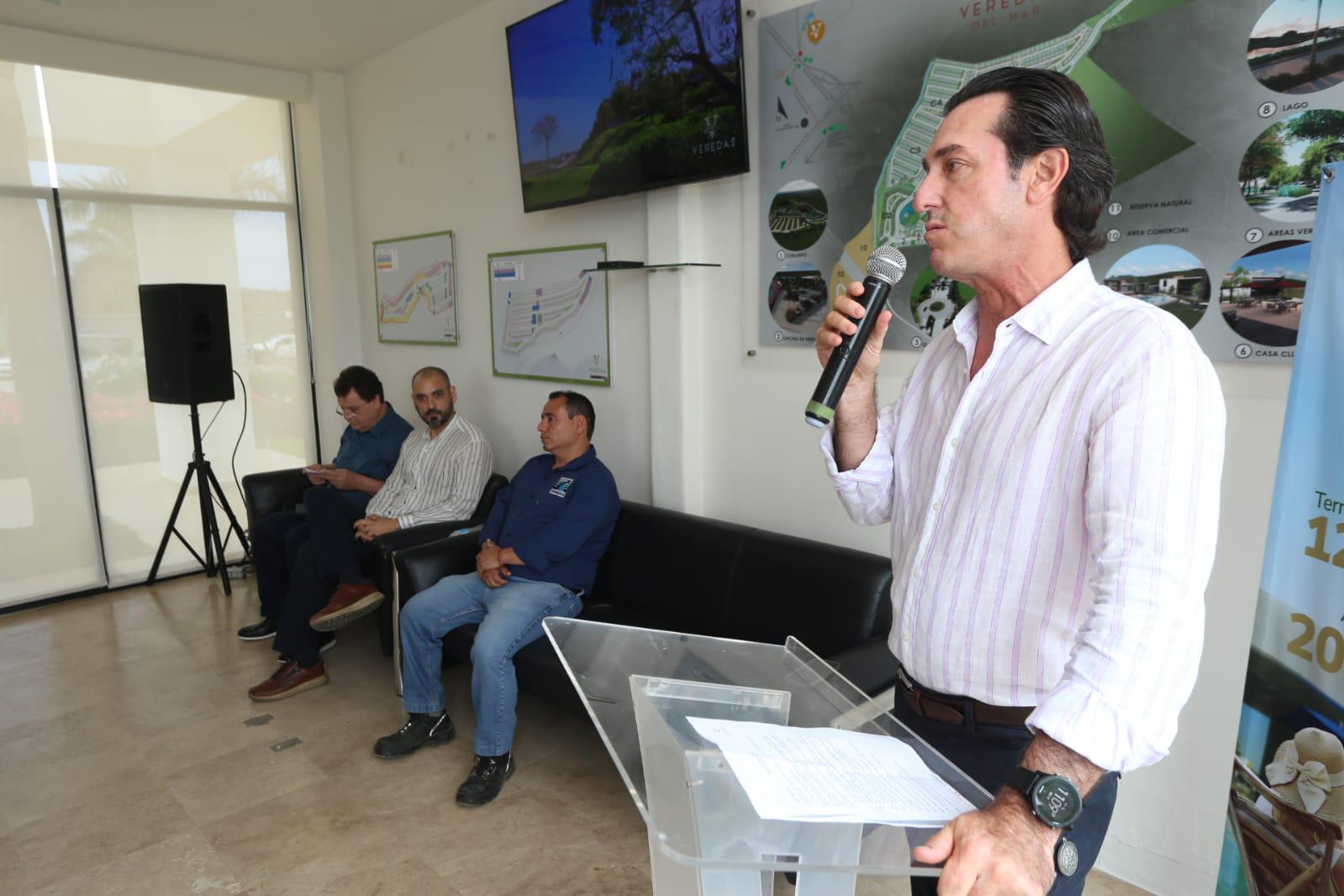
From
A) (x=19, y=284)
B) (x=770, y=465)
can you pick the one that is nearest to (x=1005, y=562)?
(x=770, y=465)

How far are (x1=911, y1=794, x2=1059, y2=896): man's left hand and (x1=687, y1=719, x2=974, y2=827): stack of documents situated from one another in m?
0.03

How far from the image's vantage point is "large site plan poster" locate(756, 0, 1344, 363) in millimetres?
1874

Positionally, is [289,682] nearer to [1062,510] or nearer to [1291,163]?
[1062,510]

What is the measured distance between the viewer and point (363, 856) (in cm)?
250

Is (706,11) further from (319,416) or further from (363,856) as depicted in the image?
(319,416)

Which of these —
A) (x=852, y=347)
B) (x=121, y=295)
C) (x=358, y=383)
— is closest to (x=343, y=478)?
(x=358, y=383)

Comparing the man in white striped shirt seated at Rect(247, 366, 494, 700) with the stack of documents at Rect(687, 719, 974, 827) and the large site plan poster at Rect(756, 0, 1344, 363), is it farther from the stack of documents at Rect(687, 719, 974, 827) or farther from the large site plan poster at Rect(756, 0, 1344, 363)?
the stack of documents at Rect(687, 719, 974, 827)

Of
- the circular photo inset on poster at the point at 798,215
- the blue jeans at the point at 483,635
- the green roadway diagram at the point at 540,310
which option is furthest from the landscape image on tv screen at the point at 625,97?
the blue jeans at the point at 483,635

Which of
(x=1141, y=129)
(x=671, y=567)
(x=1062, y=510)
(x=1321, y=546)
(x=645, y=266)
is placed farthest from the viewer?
(x=645, y=266)

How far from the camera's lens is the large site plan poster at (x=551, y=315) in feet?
12.5

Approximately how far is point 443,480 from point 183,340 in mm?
1859

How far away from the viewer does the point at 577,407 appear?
11.1 feet

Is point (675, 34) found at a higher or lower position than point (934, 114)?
higher

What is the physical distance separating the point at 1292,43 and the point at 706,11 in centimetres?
173
